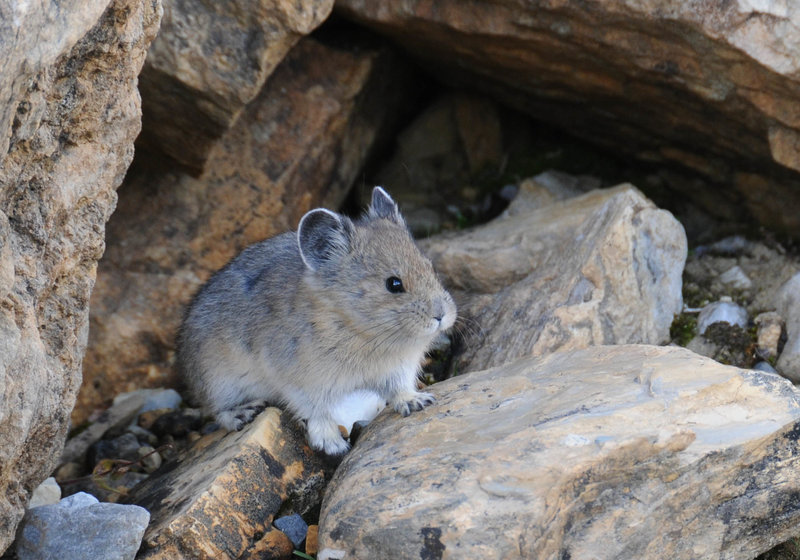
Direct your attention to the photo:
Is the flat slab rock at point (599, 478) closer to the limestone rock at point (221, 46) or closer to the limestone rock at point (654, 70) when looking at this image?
the limestone rock at point (654, 70)

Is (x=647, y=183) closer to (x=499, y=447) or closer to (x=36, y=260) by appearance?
(x=499, y=447)

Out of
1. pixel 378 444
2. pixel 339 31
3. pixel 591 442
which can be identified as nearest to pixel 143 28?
pixel 378 444

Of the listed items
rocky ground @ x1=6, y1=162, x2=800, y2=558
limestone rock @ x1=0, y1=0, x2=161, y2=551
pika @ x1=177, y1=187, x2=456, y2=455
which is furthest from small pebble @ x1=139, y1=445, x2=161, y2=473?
limestone rock @ x1=0, y1=0, x2=161, y2=551

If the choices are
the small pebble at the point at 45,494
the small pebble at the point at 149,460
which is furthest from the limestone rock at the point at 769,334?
the small pebble at the point at 45,494

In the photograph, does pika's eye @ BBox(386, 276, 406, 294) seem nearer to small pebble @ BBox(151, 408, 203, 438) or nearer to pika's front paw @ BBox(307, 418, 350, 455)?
pika's front paw @ BBox(307, 418, 350, 455)

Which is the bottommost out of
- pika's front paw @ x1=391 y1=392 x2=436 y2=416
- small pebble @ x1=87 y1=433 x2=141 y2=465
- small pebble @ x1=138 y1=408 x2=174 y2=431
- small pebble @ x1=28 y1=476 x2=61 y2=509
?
small pebble @ x1=87 y1=433 x2=141 y2=465

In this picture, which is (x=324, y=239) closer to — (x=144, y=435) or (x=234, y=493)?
(x=234, y=493)
